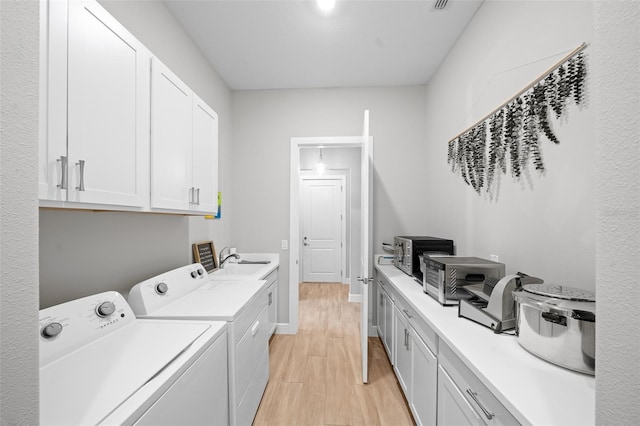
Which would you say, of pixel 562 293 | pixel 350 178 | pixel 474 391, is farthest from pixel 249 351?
pixel 350 178

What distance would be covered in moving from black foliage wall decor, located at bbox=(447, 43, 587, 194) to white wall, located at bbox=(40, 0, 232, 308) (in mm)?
2236

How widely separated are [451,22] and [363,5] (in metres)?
0.74

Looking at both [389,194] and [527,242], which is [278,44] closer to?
[389,194]

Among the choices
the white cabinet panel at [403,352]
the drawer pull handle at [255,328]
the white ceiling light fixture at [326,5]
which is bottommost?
the white cabinet panel at [403,352]

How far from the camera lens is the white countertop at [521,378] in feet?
2.29

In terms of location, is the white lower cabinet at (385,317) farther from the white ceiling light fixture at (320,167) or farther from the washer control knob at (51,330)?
the white ceiling light fixture at (320,167)

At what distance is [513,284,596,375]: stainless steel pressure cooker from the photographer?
822mm

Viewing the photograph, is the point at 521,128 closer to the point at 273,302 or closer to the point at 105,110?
the point at 105,110

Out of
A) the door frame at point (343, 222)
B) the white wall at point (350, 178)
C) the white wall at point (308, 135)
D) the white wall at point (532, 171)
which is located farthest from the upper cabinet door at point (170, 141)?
the door frame at point (343, 222)

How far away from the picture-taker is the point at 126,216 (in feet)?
4.97

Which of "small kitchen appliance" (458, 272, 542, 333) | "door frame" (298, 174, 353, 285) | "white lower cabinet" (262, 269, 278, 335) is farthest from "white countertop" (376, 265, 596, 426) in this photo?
"door frame" (298, 174, 353, 285)

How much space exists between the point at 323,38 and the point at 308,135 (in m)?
1.02

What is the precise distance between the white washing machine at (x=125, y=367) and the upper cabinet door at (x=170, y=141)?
0.55 meters

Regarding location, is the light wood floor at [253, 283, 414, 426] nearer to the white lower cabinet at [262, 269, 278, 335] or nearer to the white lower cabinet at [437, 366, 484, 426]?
the white lower cabinet at [262, 269, 278, 335]
